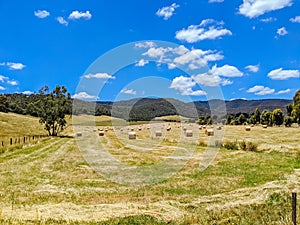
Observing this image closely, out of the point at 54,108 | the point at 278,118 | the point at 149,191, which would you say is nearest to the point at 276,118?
the point at 278,118

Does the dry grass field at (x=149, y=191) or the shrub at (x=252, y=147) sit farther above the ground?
the shrub at (x=252, y=147)

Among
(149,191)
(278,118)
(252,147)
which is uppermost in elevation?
(278,118)

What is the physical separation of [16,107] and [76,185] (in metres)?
114

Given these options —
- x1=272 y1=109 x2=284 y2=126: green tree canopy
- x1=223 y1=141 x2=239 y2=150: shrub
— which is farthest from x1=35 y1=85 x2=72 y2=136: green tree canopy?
x1=272 y1=109 x2=284 y2=126: green tree canopy

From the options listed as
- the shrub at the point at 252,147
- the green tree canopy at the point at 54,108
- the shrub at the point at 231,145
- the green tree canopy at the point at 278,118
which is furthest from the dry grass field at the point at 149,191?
the green tree canopy at the point at 278,118

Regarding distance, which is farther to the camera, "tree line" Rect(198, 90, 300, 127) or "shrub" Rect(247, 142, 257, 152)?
"tree line" Rect(198, 90, 300, 127)

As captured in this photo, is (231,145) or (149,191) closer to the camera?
(149,191)

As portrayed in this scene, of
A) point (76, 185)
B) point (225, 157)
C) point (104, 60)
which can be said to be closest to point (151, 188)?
point (76, 185)

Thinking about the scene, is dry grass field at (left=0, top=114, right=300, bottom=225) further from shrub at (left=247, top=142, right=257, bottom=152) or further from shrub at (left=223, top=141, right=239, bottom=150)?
shrub at (left=223, top=141, right=239, bottom=150)

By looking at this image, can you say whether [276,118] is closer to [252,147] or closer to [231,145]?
[231,145]

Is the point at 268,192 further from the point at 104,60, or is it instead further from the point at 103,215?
the point at 104,60

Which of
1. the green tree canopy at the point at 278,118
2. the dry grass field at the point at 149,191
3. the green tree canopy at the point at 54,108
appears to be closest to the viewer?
the dry grass field at the point at 149,191

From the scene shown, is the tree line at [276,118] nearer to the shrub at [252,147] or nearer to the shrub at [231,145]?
the shrub at [231,145]

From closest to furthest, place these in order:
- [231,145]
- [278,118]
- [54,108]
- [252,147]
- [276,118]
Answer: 1. [252,147]
2. [231,145]
3. [54,108]
4. [278,118]
5. [276,118]
